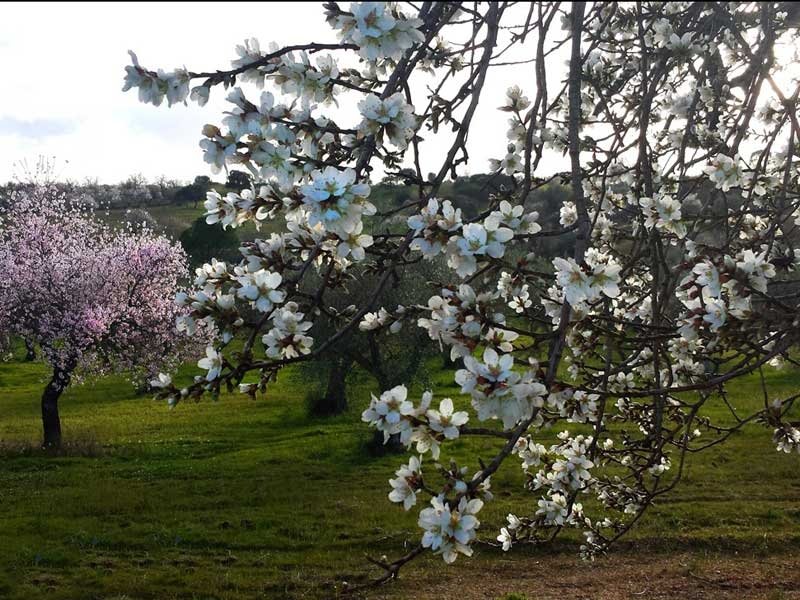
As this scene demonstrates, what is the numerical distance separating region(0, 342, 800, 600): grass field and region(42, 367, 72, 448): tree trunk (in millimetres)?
505

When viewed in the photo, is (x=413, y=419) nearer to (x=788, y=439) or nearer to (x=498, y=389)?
(x=498, y=389)

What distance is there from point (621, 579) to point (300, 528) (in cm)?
485

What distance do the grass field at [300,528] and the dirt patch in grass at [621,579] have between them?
29 millimetres

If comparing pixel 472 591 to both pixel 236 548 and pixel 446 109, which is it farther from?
pixel 446 109

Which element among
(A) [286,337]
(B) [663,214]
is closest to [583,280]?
(A) [286,337]

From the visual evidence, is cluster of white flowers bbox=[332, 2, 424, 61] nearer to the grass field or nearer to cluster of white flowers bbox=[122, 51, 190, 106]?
cluster of white flowers bbox=[122, 51, 190, 106]

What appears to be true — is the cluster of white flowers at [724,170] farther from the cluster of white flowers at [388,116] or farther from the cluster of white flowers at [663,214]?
the cluster of white flowers at [388,116]

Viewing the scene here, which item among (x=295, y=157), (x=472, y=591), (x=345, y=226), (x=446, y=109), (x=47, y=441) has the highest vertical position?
(x=446, y=109)

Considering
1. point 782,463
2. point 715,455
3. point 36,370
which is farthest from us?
point 36,370

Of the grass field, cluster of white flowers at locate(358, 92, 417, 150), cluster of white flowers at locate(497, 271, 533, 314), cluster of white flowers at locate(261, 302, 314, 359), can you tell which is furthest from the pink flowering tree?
cluster of white flowers at locate(358, 92, 417, 150)

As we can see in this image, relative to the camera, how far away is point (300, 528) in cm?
1112

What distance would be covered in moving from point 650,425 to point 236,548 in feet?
25.2

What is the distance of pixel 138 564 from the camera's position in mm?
9461

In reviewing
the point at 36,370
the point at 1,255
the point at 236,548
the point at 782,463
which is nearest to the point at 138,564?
the point at 236,548
